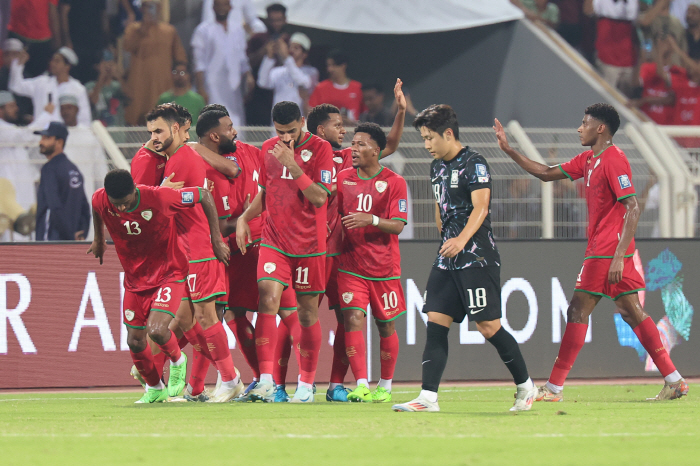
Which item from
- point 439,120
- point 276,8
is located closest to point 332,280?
point 439,120

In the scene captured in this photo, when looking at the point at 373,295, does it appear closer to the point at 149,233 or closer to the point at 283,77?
the point at 149,233

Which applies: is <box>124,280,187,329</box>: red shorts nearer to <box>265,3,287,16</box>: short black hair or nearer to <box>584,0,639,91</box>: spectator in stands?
<box>265,3,287,16</box>: short black hair

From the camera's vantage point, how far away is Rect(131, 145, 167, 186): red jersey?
753cm

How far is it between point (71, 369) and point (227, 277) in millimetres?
2611

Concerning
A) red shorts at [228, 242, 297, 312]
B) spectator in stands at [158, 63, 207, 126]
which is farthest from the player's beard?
spectator in stands at [158, 63, 207, 126]

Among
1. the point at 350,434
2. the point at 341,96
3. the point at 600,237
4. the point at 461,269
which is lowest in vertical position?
the point at 350,434

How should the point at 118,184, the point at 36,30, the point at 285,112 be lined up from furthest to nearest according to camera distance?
the point at 36,30 < the point at 285,112 < the point at 118,184

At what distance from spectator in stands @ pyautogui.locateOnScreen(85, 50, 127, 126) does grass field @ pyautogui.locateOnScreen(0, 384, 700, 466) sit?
697 centimetres

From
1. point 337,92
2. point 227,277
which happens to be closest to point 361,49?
point 337,92

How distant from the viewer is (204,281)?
7375mm

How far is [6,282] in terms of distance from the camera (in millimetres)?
9422

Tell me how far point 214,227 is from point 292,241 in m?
0.60

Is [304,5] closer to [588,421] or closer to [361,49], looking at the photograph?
[361,49]

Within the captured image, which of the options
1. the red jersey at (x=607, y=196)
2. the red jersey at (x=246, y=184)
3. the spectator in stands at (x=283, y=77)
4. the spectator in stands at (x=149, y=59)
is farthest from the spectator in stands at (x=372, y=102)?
the red jersey at (x=607, y=196)
